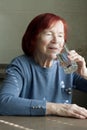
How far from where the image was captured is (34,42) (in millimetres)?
1424

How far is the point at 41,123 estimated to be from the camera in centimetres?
107

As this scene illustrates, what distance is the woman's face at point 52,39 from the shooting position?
1356 millimetres

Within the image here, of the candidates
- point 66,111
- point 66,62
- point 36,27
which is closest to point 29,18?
point 36,27

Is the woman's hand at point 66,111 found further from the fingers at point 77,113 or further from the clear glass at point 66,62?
the clear glass at point 66,62

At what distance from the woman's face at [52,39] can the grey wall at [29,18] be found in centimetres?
118

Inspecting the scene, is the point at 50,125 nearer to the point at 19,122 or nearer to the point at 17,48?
the point at 19,122

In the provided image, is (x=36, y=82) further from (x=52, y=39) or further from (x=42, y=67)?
(x=52, y=39)

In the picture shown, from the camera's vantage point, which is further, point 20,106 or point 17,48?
point 17,48

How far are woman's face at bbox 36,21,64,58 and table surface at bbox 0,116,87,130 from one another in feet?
1.11

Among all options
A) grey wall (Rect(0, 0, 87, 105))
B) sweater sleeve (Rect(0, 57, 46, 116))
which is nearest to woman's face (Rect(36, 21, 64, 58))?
sweater sleeve (Rect(0, 57, 46, 116))

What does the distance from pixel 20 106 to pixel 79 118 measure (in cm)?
23

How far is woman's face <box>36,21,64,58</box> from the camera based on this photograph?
1.36 metres

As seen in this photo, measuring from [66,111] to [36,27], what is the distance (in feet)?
1.41

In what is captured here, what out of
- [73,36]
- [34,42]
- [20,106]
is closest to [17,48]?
[73,36]
